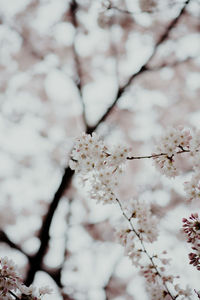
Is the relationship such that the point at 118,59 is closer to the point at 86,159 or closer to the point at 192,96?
the point at 192,96

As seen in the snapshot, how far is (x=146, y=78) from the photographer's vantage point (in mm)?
6297

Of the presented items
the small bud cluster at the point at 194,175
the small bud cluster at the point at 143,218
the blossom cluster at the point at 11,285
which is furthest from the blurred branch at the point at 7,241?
the small bud cluster at the point at 194,175

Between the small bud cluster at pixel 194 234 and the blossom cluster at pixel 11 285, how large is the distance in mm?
1052

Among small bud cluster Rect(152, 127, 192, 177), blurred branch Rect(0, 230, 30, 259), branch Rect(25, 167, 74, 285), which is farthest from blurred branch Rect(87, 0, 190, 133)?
small bud cluster Rect(152, 127, 192, 177)

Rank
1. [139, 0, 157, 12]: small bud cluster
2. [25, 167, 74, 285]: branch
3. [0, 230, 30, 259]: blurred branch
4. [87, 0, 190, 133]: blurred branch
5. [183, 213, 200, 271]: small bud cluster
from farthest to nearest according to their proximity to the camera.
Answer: [87, 0, 190, 133]: blurred branch
[25, 167, 74, 285]: branch
[0, 230, 30, 259]: blurred branch
[139, 0, 157, 12]: small bud cluster
[183, 213, 200, 271]: small bud cluster

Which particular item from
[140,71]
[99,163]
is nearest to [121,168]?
[99,163]

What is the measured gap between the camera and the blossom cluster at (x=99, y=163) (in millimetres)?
1837

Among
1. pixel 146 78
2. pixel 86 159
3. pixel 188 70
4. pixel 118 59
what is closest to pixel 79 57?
pixel 118 59

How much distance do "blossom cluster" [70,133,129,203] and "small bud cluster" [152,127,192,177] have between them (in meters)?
0.25

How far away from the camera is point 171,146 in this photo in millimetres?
1775

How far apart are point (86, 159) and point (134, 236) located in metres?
0.76

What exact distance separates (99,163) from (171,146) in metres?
0.50

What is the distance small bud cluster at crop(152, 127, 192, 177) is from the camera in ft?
5.84

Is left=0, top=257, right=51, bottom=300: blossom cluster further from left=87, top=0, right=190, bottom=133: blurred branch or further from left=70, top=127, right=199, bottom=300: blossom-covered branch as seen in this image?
left=87, top=0, right=190, bottom=133: blurred branch
